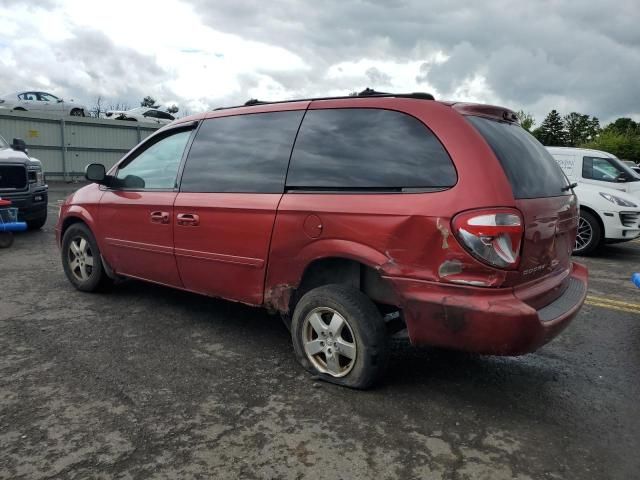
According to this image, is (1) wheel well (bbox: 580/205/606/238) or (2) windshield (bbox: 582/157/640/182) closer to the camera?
(1) wheel well (bbox: 580/205/606/238)

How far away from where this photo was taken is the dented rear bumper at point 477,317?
8.75 ft

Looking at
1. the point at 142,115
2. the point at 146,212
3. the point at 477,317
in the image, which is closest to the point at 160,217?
the point at 146,212

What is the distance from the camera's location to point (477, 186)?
2.74 meters

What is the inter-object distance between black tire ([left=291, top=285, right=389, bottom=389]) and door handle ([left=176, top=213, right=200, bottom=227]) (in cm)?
107

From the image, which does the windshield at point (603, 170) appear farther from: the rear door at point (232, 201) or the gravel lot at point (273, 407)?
the rear door at point (232, 201)

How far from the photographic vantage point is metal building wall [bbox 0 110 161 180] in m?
17.8

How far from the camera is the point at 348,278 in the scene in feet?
10.7

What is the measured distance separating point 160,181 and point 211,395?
1964 millimetres


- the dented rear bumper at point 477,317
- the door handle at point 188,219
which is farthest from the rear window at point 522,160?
the door handle at point 188,219

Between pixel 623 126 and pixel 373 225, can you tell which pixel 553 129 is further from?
pixel 373 225

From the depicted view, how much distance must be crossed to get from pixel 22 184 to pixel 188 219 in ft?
19.6

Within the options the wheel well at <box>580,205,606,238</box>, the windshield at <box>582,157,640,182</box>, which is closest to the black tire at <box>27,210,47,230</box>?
the wheel well at <box>580,205,606,238</box>

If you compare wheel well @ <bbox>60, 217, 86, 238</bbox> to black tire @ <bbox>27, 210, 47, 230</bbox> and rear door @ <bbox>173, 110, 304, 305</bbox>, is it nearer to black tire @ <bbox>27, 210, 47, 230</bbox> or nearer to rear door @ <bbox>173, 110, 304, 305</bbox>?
rear door @ <bbox>173, 110, 304, 305</bbox>

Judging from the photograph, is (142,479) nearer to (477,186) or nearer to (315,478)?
(315,478)
